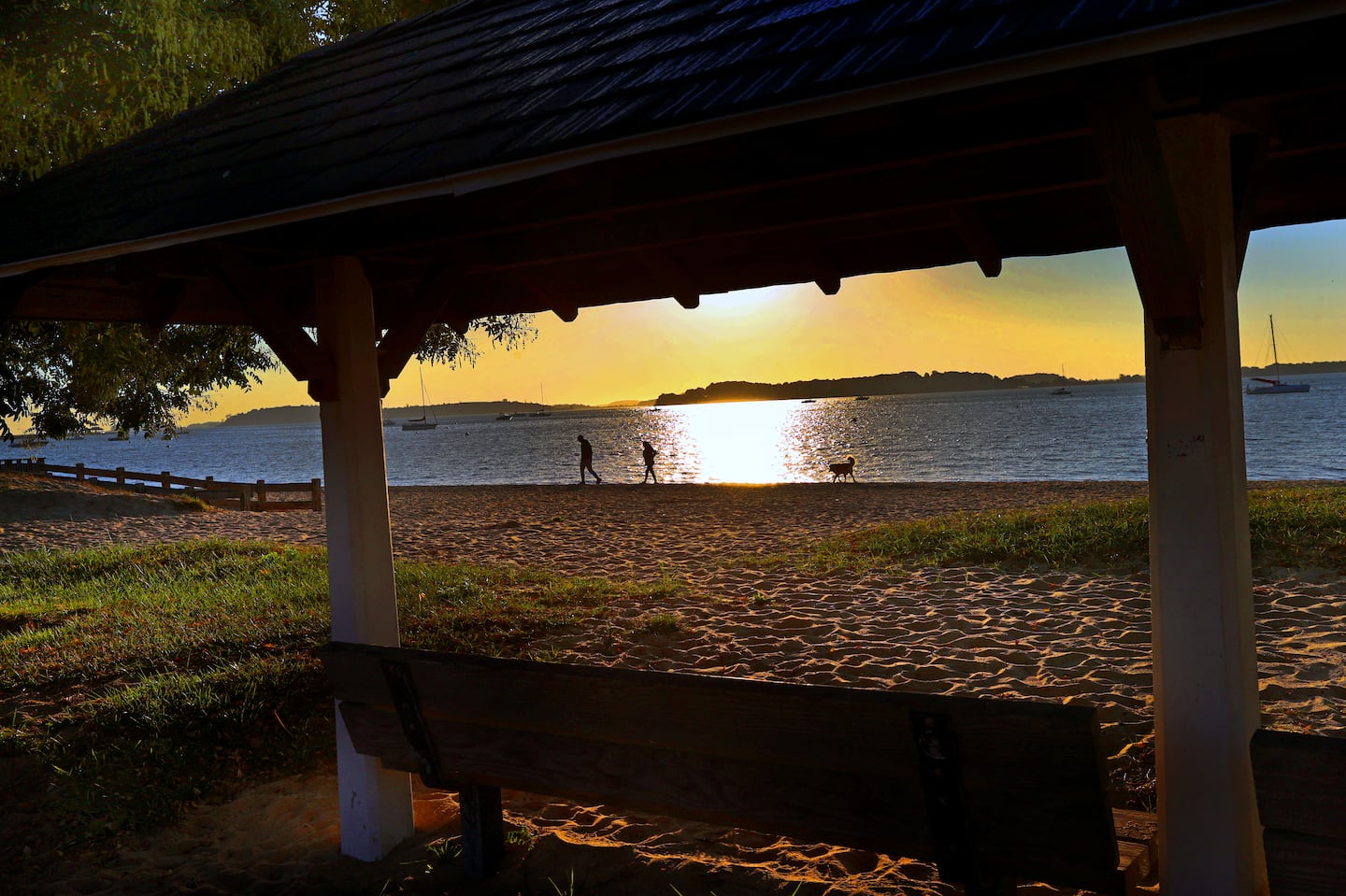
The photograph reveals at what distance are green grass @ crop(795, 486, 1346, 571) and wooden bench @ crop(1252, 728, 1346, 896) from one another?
7088 millimetres

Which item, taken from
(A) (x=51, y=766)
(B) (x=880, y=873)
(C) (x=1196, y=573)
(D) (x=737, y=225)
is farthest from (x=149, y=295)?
(C) (x=1196, y=573)

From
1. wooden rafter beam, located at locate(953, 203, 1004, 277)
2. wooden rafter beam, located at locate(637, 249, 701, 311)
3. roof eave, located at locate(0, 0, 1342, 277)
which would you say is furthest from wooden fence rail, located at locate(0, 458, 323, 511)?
roof eave, located at locate(0, 0, 1342, 277)

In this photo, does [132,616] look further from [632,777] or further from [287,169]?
[632,777]

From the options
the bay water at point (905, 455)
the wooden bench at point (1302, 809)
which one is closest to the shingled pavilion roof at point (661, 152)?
the wooden bench at point (1302, 809)

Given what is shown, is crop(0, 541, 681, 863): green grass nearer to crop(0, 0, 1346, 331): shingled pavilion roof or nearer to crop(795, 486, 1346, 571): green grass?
crop(0, 0, 1346, 331): shingled pavilion roof

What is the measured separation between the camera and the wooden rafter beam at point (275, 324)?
402 centimetres

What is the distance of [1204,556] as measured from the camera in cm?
274

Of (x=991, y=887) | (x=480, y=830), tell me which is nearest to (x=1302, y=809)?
(x=991, y=887)

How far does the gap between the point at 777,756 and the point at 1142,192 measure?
198cm

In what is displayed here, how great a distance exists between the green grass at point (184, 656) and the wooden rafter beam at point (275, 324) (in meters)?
2.68

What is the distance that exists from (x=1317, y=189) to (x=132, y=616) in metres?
10.4

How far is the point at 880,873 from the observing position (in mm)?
3967

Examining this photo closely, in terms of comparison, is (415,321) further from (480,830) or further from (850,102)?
(850,102)

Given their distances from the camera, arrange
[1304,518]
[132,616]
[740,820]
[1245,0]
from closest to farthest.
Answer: [1245,0] < [740,820] < [132,616] < [1304,518]
